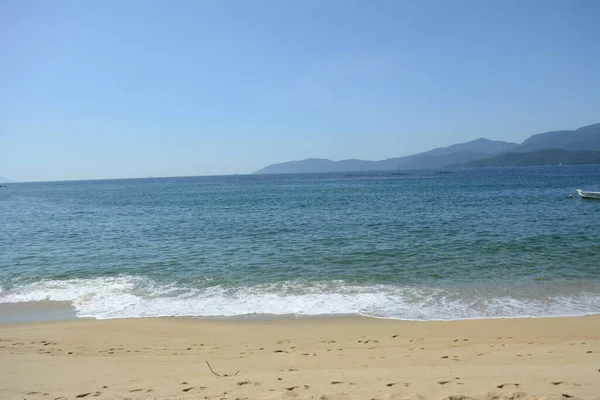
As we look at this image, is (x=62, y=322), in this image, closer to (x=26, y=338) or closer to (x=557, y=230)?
(x=26, y=338)

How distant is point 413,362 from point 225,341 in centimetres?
401

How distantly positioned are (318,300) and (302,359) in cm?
427

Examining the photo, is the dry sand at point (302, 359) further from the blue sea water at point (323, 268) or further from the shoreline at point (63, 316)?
the blue sea water at point (323, 268)

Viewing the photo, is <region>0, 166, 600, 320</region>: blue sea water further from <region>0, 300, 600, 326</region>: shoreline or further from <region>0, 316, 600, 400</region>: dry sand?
<region>0, 316, 600, 400</region>: dry sand

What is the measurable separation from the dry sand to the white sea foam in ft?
2.44

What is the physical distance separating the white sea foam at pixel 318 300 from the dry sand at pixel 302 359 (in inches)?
29.3

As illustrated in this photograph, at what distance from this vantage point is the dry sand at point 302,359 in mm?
5516

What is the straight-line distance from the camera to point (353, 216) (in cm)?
3073

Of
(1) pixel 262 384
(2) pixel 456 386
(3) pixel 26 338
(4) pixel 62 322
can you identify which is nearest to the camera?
(2) pixel 456 386

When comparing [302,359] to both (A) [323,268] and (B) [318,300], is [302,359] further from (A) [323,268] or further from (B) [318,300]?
(A) [323,268]

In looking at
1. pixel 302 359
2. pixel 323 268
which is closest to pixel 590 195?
pixel 323 268

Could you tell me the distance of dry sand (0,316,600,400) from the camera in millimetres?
5516

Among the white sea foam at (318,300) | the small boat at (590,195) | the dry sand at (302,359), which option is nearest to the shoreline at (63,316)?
the white sea foam at (318,300)

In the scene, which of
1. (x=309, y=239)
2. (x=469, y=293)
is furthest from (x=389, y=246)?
(x=469, y=293)
